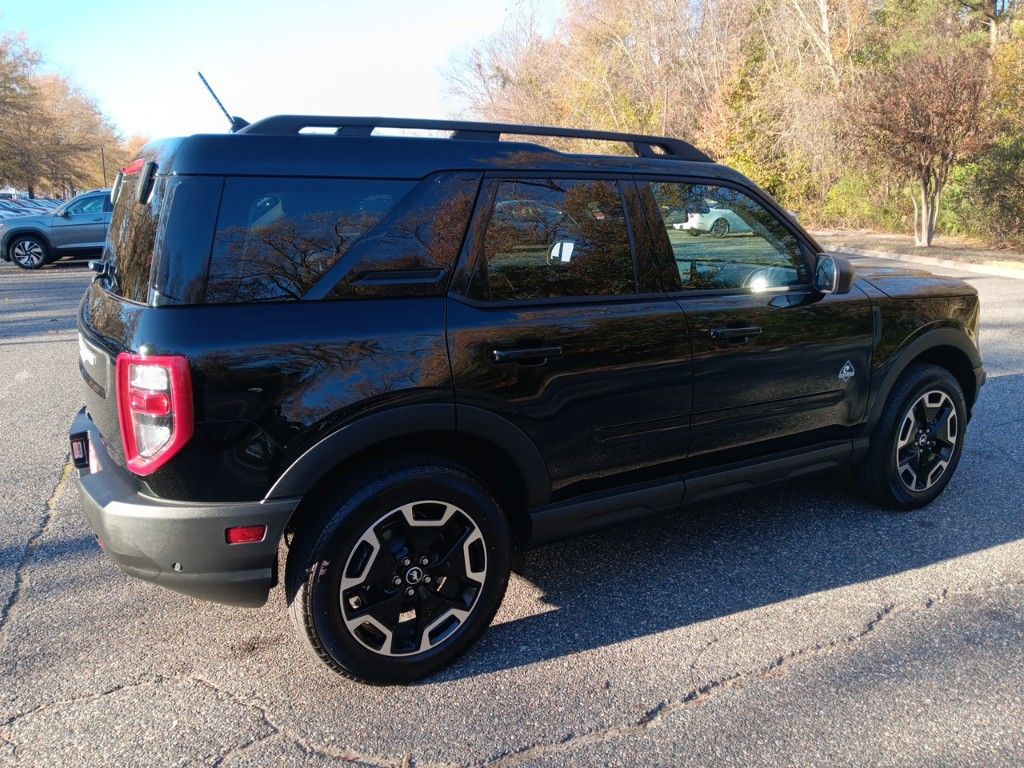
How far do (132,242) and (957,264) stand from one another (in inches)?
697

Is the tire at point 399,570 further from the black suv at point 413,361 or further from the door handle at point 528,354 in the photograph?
the door handle at point 528,354

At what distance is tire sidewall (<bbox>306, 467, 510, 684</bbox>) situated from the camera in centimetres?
258

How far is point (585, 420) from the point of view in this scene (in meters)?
3.01

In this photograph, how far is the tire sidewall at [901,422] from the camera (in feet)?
13.1

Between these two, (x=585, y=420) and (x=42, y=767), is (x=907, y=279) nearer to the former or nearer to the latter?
(x=585, y=420)

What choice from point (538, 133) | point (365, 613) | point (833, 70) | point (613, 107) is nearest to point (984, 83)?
point (833, 70)

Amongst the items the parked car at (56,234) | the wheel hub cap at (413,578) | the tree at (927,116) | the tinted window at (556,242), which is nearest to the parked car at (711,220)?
the tinted window at (556,242)

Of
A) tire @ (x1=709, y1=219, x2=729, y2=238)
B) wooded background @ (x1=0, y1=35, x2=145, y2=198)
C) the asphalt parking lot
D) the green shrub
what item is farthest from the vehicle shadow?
wooded background @ (x1=0, y1=35, x2=145, y2=198)

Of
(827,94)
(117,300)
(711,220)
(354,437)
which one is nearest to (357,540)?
(354,437)

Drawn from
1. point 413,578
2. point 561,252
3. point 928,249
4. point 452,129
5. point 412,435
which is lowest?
point 413,578

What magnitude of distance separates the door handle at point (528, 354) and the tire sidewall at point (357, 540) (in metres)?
0.45

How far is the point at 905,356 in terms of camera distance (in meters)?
3.93

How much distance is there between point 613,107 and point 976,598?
29.4m

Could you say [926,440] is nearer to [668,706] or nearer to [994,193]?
[668,706]
